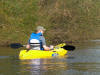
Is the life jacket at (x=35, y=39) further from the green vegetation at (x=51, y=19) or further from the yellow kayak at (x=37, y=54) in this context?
the green vegetation at (x=51, y=19)

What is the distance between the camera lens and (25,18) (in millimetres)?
22047

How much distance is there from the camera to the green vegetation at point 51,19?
845 inches

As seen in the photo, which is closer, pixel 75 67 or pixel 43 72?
pixel 43 72

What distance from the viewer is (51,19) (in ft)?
81.8

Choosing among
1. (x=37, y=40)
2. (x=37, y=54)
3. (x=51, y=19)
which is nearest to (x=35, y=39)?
(x=37, y=40)

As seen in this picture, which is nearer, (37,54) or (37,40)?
(37,54)

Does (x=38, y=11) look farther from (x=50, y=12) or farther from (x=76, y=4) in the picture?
(x=76, y=4)

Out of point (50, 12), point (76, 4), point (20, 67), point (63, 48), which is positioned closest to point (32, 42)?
point (63, 48)

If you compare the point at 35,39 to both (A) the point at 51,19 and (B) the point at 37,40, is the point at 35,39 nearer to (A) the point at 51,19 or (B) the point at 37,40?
(B) the point at 37,40

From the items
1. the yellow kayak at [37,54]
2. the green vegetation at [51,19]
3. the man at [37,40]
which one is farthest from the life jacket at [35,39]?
the green vegetation at [51,19]

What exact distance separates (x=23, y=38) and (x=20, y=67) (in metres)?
9.66

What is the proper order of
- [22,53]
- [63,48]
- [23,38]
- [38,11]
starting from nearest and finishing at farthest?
1. [22,53]
2. [63,48]
3. [23,38]
4. [38,11]

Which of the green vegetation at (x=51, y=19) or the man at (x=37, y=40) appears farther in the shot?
the green vegetation at (x=51, y=19)

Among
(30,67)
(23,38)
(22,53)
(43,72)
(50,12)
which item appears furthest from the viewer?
(50,12)
